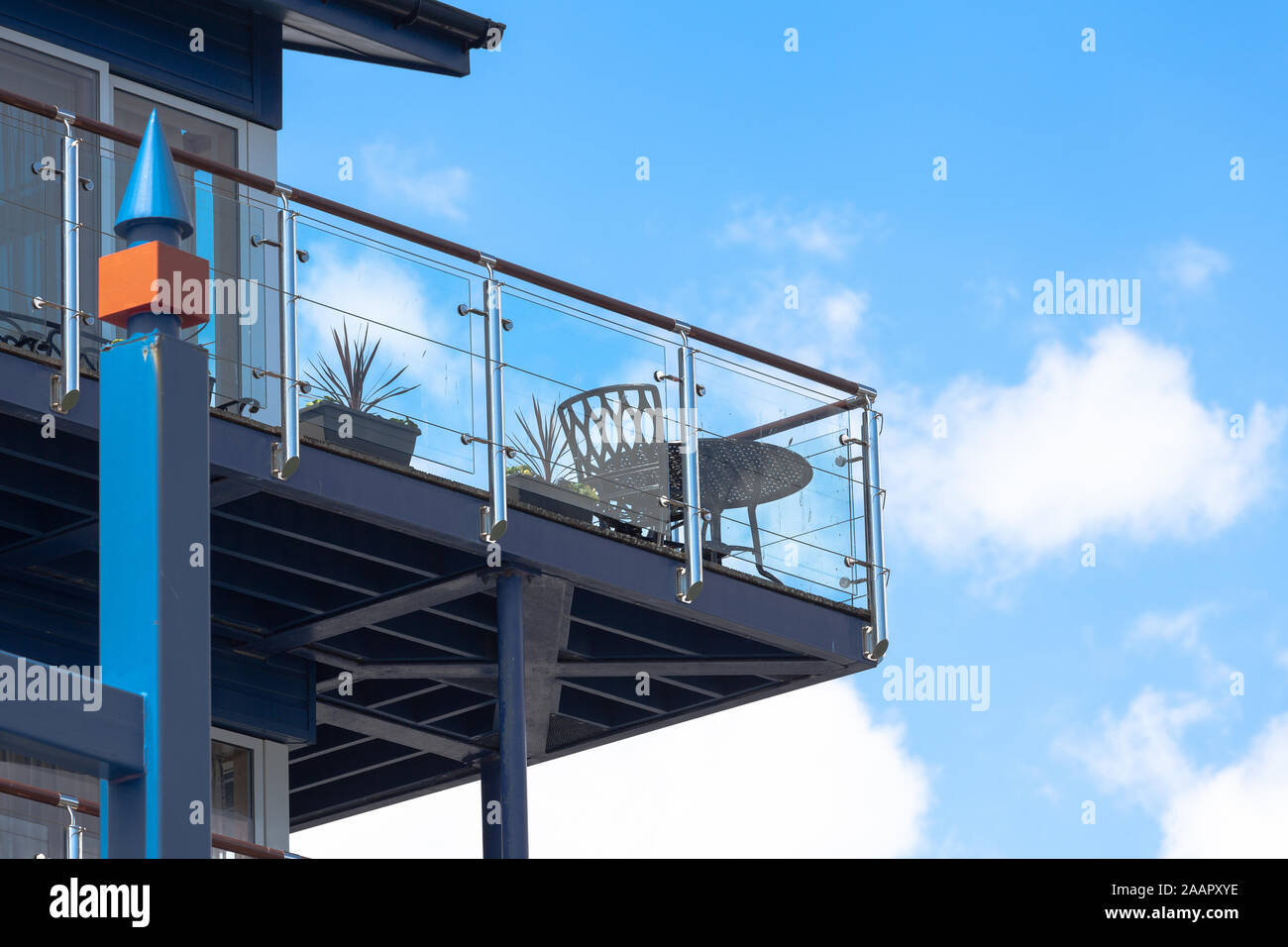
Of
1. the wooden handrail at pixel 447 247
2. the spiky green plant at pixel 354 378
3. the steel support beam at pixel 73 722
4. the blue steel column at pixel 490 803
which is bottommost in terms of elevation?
the steel support beam at pixel 73 722

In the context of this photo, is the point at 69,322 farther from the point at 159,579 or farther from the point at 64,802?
the point at 159,579

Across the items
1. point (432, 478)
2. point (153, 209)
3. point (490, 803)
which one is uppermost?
point (432, 478)

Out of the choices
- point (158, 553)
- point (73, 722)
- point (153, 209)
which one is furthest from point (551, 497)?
point (73, 722)

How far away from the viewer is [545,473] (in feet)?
38.7

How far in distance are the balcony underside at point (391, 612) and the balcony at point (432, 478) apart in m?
0.02

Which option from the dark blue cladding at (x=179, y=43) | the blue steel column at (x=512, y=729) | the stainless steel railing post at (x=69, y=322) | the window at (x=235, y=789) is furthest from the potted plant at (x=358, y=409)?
the dark blue cladding at (x=179, y=43)

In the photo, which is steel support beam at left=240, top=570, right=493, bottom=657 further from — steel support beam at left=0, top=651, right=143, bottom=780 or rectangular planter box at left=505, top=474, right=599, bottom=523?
steel support beam at left=0, top=651, right=143, bottom=780

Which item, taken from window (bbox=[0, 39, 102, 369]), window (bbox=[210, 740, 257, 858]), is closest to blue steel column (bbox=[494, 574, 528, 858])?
window (bbox=[210, 740, 257, 858])

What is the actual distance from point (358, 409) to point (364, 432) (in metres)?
0.12

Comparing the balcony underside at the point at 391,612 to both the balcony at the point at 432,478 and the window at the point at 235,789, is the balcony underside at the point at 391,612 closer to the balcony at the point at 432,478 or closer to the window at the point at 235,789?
the balcony at the point at 432,478

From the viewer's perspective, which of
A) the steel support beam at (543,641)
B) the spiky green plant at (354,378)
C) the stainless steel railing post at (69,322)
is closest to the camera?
the stainless steel railing post at (69,322)

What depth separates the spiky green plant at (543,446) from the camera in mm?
11586

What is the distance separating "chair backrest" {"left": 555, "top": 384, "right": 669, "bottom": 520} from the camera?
11.9m

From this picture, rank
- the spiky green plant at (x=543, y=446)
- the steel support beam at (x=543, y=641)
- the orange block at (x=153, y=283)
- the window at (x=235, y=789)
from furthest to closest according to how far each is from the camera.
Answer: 1. the window at (x=235, y=789)
2. the steel support beam at (x=543, y=641)
3. the spiky green plant at (x=543, y=446)
4. the orange block at (x=153, y=283)
